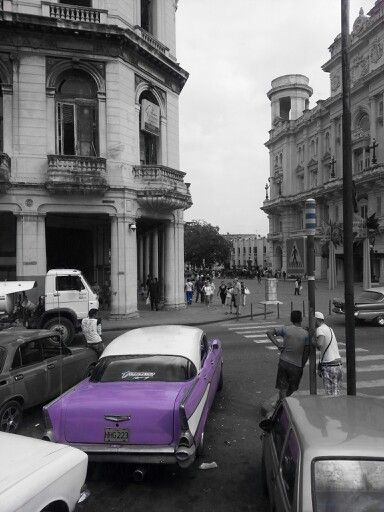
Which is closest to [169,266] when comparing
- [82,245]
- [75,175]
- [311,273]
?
[82,245]

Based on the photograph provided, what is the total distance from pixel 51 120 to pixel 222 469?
18.1 m

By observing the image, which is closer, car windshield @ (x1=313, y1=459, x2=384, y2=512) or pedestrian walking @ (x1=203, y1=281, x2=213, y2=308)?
car windshield @ (x1=313, y1=459, x2=384, y2=512)

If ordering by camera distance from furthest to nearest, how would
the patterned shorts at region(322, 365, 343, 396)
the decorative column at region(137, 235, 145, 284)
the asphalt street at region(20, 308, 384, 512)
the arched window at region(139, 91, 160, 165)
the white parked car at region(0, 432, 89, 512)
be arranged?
the decorative column at region(137, 235, 145, 284), the arched window at region(139, 91, 160, 165), the patterned shorts at region(322, 365, 343, 396), the asphalt street at region(20, 308, 384, 512), the white parked car at region(0, 432, 89, 512)

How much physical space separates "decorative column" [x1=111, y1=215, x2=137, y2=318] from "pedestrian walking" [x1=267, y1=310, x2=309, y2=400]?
549 inches

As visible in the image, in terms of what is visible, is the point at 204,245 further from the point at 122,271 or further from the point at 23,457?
the point at 23,457

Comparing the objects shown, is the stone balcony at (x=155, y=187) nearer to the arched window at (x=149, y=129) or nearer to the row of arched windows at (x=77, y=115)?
the arched window at (x=149, y=129)

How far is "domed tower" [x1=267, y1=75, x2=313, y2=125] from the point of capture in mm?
68875

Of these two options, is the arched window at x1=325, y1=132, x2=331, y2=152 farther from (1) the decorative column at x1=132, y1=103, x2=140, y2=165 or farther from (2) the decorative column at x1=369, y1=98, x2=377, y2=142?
(1) the decorative column at x1=132, y1=103, x2=140, y2=165

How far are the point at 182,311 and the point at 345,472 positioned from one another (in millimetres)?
20362

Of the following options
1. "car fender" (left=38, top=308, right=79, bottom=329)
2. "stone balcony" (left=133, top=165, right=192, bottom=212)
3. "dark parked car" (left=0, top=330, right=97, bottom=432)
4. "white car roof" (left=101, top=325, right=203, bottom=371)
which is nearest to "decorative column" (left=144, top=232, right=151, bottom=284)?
"stone balcony" (left=133, top=165, right=192, bottom=212)

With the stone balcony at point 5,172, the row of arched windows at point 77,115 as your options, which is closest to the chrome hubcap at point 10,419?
the stone balcony at point 5,172

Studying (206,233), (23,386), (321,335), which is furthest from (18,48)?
(206,233)

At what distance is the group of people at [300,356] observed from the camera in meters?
7.07

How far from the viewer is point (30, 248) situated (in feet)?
63.8
